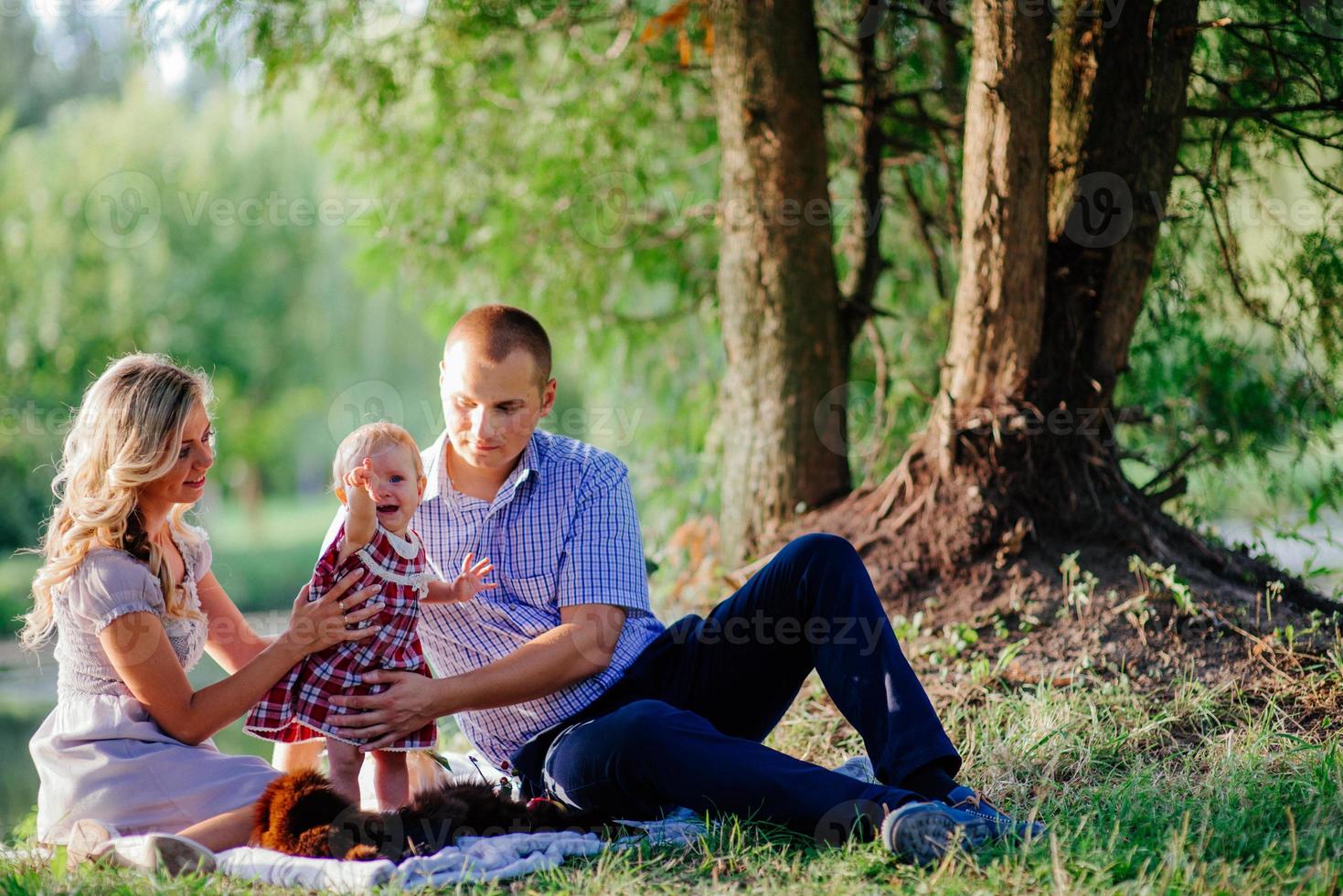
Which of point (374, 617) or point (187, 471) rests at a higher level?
point (187, 471)

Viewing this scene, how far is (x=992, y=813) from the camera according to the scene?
2.57 m

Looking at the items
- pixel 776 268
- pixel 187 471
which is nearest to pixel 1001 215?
pixel 776 268

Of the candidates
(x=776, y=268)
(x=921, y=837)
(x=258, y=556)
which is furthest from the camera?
(x=258, y=556)

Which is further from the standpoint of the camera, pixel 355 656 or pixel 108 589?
pixel 355 656

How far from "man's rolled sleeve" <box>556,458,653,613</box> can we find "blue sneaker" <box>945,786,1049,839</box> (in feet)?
2.99

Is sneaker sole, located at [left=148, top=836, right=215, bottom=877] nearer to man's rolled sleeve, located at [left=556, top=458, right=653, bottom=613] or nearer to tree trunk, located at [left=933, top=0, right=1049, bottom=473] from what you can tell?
man's rolled sleeve, located at [left=556, top=458, right=653, bottom=613]

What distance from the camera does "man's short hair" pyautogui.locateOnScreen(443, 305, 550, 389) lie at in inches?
119

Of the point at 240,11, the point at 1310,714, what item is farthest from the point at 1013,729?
the point at 240,11

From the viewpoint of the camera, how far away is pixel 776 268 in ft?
15.7

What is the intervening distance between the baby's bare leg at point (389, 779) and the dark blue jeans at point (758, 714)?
0.33m

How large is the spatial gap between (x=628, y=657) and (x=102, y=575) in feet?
4.29

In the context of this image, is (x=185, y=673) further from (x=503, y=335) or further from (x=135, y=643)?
(x=503, y=335)

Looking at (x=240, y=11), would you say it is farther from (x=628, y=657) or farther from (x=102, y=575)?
(x=628, y=657)

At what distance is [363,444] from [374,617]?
428 millimetres
